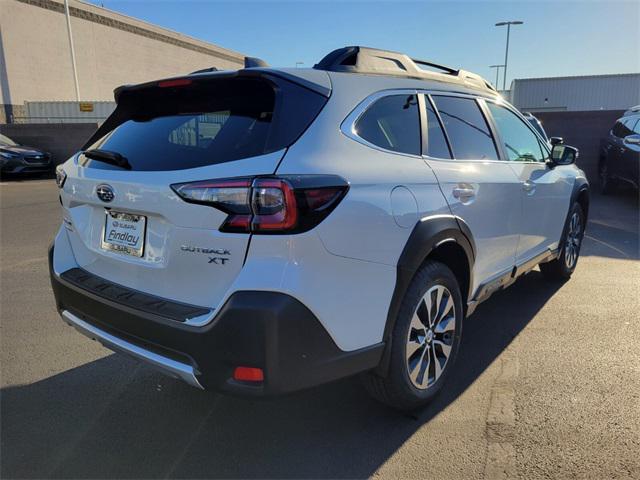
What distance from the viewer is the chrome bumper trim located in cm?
212

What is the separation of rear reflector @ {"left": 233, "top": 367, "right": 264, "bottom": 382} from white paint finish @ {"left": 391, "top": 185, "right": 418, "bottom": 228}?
3.10ft

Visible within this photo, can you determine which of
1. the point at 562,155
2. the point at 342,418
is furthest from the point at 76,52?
the point at 342,418

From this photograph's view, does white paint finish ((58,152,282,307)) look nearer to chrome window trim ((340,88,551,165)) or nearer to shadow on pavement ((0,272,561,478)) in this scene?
chrome window trim ((340,88,551,165))

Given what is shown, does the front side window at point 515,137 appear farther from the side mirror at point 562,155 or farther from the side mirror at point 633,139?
the side mirror at point 633,139

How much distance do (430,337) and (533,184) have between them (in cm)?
180

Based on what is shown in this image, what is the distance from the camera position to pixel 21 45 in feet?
91.2

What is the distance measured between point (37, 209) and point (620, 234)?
10458 millimetres

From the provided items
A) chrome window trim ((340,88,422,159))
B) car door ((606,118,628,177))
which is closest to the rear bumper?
chrome window trim ((340,88,422,159))

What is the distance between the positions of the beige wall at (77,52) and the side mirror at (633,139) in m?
29.1

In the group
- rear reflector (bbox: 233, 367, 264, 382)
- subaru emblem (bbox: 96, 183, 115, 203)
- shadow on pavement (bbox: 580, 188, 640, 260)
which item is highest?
subaru emblem (bbox: 96, 183, 115, 203)

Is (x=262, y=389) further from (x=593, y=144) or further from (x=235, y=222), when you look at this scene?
(x=593, y=144)

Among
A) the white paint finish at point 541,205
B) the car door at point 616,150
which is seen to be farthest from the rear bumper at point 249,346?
the car door at point 616,150

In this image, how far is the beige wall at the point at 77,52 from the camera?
27328 millimetres

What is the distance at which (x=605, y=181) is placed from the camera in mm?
11312
